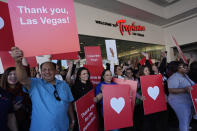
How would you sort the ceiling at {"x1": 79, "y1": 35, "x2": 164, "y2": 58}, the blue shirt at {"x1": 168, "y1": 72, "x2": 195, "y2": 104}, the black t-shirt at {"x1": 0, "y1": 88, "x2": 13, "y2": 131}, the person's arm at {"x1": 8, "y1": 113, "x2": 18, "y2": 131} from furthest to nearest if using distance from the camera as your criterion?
the ceiling at {"x1": 79, "y1": 35, "x2": 164, "y2": 58}, the blue shirt at {"x1": 168, "y1": 72, "x2": 195, "y2": 104}, the person's arm at {"x1": 8, "y1": 113, "x2": 18, "y2": 131}, the black t-shirt at {"x1": 0, "y1": 88, "x2": 13, "y2": 131}

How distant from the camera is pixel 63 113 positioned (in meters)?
1.42

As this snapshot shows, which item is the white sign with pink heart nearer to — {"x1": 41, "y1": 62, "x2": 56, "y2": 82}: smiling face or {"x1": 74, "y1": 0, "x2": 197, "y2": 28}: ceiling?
{"x1": 41, "y1": 62, "x2": 56, "y2": 82}: smiling face

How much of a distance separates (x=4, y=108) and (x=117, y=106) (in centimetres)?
132

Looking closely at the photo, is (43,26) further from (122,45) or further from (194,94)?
(122,45)

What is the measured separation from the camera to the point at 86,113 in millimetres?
1628

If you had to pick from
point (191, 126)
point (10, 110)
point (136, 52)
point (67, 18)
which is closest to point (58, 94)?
point (10, 110)

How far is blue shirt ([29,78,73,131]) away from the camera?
4.31 ft

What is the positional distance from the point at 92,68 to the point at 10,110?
1676 mm

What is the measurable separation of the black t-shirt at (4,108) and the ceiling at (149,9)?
5.31 metres

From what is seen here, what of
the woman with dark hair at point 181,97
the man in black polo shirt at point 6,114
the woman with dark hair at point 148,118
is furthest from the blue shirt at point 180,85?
the man in black polo shirt at point 6,114

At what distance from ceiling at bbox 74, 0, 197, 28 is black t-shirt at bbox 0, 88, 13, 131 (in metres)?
5.31

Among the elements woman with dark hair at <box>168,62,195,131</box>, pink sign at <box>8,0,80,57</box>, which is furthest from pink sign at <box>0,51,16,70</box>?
woman with dark hair at <box>168,62,195,131</box>

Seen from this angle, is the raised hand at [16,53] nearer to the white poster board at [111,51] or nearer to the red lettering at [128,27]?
the white poster board at [111,51]

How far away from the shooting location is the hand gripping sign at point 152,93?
2.19 m
